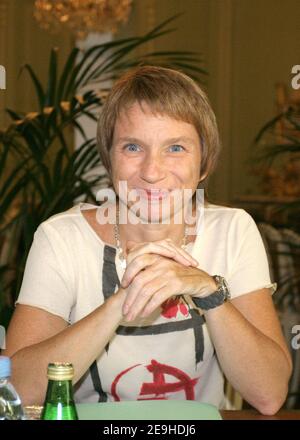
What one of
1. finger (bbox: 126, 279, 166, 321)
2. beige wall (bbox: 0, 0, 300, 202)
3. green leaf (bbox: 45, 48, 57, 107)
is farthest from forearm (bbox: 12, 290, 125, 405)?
beige wall (bbox: 0, 0, 300, 202)

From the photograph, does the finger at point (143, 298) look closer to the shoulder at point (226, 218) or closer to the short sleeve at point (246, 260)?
the short sleeve at point (246, 260)

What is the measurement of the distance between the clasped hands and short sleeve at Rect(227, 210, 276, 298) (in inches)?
11.0

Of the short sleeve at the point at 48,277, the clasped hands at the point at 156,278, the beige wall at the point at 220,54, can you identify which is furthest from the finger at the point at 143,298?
the beige wall at the point at 220,54

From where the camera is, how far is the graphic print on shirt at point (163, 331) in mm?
1781

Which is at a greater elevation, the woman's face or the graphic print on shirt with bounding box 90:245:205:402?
the woman's face

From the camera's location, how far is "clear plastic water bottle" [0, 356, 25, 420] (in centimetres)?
100

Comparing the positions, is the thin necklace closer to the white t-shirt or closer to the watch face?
the white t-shirt

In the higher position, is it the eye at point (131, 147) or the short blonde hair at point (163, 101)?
the short blonde hair at point (163, 101)

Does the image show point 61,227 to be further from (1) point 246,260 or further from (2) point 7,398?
(2) point 7,398

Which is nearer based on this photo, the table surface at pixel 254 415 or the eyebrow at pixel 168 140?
the table surface at pixel 254 415

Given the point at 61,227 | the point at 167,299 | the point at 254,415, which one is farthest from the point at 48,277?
the point at 254,415

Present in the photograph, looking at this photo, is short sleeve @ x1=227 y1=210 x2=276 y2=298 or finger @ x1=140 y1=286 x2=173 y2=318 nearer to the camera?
finger @ x1=140 y1=286 x2=173 y2=318

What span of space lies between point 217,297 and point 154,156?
1.12 ft
